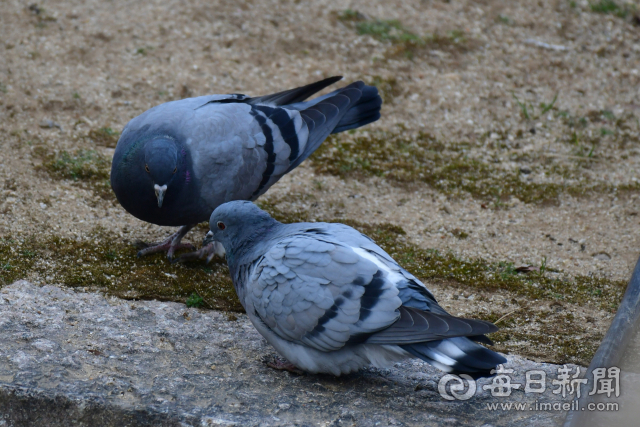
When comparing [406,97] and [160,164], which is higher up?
[406,97]

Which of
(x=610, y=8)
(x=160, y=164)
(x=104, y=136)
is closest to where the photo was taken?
(x=160, y=164)

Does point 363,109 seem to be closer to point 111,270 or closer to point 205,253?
point 205,253

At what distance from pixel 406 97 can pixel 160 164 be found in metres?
3.49

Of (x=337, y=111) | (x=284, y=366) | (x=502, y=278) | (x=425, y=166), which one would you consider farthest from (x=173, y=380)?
(x=425, y=166)

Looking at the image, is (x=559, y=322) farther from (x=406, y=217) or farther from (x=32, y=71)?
(x=32, y=71)

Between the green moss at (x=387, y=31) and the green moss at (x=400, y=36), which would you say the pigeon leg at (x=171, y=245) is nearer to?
the green moss at (x=400, y=36)

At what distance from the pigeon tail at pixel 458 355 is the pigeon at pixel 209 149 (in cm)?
190

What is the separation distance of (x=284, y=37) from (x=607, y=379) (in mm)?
5442

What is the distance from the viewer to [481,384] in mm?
3441

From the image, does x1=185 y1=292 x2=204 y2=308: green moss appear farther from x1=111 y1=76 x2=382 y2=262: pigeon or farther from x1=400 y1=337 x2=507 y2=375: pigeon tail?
x1=400 y1=337 x2=507 y2=375: pigeon tail

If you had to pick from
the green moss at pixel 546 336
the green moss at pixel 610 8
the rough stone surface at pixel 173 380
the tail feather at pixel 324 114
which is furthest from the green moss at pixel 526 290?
the green moss at pixel 610 8

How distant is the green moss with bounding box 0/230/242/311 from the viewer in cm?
414

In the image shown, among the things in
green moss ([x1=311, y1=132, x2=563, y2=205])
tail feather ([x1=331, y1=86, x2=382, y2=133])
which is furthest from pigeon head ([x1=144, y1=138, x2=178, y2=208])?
green moss ([x1=311, y1=132, x2=563, y2=205])

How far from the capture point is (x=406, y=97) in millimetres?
6875
